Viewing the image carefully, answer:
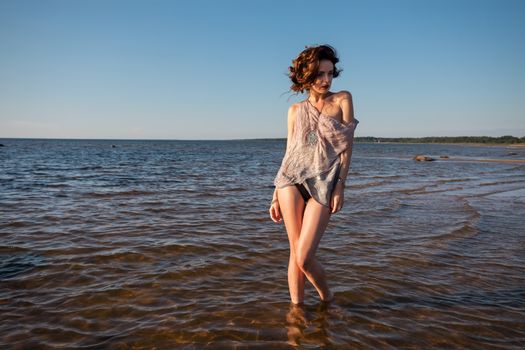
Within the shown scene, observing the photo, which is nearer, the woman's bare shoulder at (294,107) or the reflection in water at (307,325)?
the reflection in water at (307,325)

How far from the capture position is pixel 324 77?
136 inches

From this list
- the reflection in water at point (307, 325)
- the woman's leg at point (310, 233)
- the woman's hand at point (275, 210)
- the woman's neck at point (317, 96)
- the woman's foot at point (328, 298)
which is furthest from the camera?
the woman's foot at point (328, 298)

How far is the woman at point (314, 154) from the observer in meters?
3.46

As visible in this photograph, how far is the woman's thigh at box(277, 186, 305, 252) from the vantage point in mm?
3582

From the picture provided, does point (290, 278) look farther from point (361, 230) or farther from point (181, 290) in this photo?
point (361, 230)

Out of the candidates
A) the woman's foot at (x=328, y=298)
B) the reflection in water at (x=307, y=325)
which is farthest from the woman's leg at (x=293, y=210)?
the woman's foot at (x=328, y=298)

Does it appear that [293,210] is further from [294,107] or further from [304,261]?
[294,107]

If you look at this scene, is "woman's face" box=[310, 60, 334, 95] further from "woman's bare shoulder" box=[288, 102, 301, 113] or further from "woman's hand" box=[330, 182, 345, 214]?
"woman's hand" box=[330, 182, 345, 214]

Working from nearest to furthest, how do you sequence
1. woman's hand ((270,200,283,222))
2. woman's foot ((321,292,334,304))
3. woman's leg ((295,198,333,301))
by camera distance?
woman's leg ((295,198,333,301)) → woman's hand ((270,200,283,222)) → woman's foot ((321,292,334,304))

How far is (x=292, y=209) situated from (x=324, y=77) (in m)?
1.40

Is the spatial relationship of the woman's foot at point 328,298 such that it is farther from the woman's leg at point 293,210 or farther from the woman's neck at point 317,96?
the woman's neck at point 317,96

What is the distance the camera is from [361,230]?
7922 mm

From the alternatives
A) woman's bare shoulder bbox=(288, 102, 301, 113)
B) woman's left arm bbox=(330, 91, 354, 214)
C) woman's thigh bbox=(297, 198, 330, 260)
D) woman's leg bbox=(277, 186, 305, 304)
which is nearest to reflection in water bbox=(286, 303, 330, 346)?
woman's leg bbox=(277, 186, 305, 304)

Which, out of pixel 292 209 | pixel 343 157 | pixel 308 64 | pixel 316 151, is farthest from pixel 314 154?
pixel 308 64
